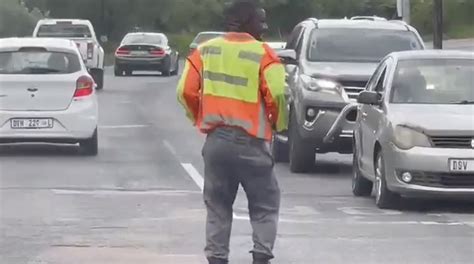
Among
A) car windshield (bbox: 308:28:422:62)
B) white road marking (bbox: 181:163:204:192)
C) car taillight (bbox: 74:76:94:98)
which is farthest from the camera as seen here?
car taillight (bbox: 74:76:94:98)

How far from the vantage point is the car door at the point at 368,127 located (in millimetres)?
14609

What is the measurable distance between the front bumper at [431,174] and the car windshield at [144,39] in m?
37.0

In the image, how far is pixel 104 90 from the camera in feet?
132

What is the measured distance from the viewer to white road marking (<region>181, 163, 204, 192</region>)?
641 inches

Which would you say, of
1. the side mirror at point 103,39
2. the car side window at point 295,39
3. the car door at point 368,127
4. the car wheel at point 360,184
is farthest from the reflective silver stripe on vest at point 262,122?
the side mirror at point 103,39

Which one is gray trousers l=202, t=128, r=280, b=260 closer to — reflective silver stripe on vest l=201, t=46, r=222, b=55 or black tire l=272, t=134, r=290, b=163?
reflective silver stripe on vest l=201, t=46, r=222, b=55

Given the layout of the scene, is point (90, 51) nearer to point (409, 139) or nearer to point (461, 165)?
point (409, 139)

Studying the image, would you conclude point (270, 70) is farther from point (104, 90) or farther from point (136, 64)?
point (136, 64)

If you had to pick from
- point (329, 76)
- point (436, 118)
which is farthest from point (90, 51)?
point (436, 118)

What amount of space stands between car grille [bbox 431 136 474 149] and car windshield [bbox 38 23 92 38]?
1078 inches

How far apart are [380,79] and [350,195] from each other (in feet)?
4.19

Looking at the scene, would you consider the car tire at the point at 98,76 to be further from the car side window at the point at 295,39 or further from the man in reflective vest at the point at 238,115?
the man in reflective vest at the point at 238,115

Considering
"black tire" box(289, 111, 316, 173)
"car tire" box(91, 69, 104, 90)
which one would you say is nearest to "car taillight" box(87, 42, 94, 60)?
"car tire" box(91, 69, 104, 90)

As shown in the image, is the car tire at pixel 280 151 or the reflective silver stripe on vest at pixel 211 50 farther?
the car tire at pixel 280 151
